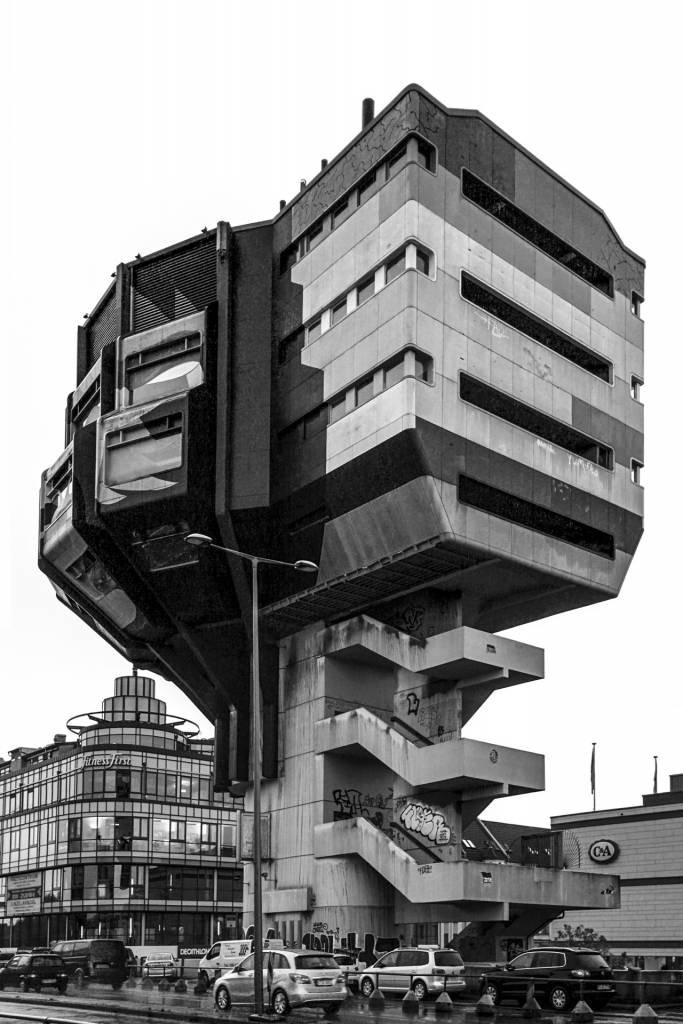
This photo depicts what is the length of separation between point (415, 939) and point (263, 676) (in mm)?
15241

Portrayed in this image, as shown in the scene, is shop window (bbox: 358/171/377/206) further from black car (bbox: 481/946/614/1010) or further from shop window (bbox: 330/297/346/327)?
black car (bbox: 481/946/614/1010)

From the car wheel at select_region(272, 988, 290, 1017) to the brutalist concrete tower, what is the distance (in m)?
18.8

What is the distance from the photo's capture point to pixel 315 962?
1420 inches

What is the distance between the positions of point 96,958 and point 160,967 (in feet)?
15.9

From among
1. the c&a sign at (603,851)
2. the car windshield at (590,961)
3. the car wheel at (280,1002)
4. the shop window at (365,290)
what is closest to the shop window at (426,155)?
the shop window at (365,290)

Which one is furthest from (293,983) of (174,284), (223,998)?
(174,284)

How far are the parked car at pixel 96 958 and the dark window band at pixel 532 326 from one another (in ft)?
126

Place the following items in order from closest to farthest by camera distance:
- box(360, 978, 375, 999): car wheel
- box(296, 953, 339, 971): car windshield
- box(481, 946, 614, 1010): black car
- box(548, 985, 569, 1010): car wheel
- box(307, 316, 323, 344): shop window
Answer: box(296, 953, 339, 971): car windshield
box(481, 946, 614, 1010): black car
box(548, 985, 569, 1010): car wheel
box(360, 978, 375, 999): car wheel
box(307, 316, 323, 344): shop window

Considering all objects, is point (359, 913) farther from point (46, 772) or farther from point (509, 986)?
point (46, 772)

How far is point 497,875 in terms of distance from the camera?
54.1 metres

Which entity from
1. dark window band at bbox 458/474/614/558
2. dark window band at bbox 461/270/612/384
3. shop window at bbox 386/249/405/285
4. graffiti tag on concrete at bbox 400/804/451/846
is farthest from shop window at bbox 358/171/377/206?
graffiti tag on concrete at bbox 400/804/451/846

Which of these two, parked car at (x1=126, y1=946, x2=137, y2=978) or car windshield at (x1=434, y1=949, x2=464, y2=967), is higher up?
car windshield at (x1=434, y1=949, x2=464, y2=967)

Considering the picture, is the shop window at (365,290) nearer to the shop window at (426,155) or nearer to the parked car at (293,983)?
the shop window at (426,155)

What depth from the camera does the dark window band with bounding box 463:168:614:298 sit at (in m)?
60.8
